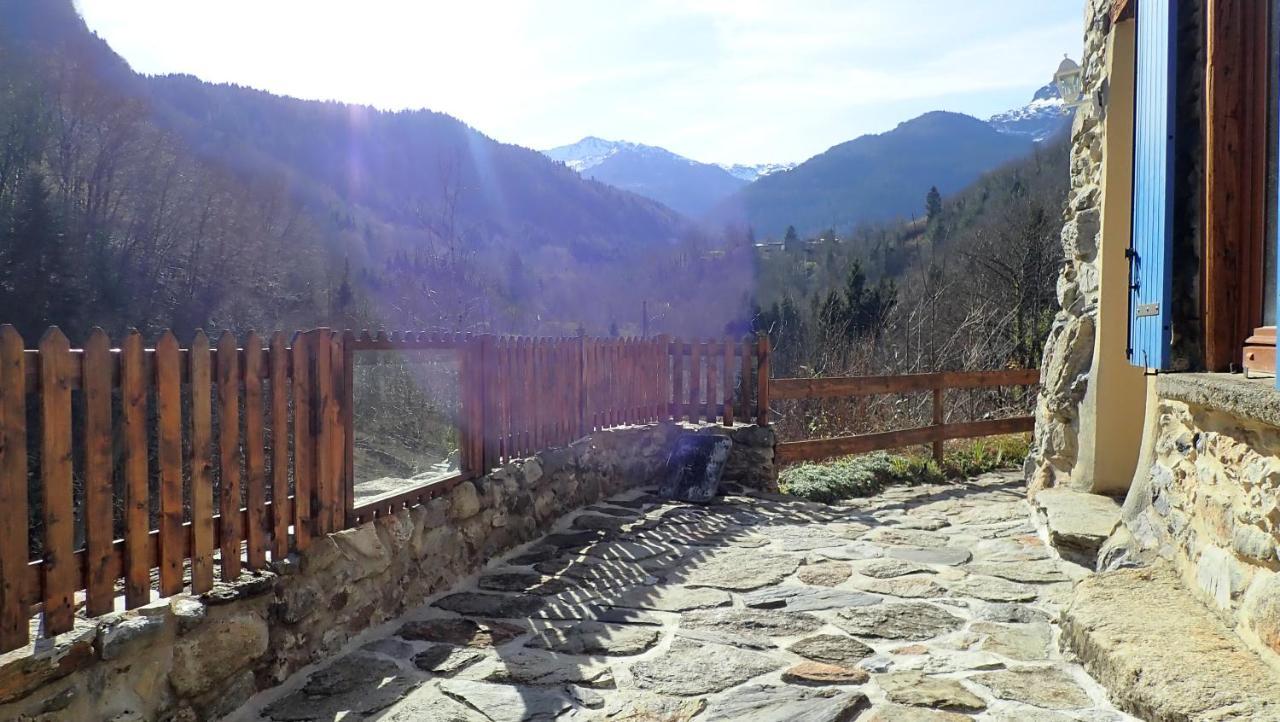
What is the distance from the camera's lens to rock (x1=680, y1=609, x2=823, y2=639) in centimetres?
391

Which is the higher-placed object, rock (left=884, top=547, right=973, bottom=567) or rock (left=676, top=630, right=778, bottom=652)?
rock (left=676, top=630, right=778, bottom=652)

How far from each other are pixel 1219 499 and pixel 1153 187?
4.77 feet

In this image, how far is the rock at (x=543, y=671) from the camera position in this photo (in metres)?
3.36

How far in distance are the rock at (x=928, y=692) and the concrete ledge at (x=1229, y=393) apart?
1.37 meters

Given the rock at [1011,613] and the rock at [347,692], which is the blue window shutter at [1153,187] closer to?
the rock at [1011,613]

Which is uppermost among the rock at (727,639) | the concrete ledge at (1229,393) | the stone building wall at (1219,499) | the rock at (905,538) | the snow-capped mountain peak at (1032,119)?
the snow-capped mountain peak at (1032,119)

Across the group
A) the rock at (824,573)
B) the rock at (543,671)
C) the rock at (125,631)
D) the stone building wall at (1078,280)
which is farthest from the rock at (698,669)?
the stone building wall at (1078,280)

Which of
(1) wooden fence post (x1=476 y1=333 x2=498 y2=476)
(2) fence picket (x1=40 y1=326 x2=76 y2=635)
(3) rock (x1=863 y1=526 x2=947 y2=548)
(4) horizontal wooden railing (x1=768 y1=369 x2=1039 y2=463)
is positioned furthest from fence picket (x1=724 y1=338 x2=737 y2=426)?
(2) fence picket (x1=40 y1=326 x2=76 y2=635)

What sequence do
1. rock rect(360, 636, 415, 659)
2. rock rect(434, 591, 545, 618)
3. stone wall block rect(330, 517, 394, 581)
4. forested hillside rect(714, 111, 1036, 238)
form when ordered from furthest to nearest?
forested hillside rect(714, 111, 1036, 238) < rock rect(434, 591, 545, 618) < stone wall block rect(330, 517, 394, 581) < rock rect(360, 636, 415, 659)

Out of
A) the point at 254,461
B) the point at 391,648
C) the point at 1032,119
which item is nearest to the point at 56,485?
the point at 254,461

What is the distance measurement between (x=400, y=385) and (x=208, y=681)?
5.22 m

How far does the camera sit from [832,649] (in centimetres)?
365

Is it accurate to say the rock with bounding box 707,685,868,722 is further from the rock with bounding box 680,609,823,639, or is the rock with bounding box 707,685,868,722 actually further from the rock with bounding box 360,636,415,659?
the rock with bounding box 360,636,415,659

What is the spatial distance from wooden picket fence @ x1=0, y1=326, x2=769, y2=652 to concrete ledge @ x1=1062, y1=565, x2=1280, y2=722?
3.23 m
